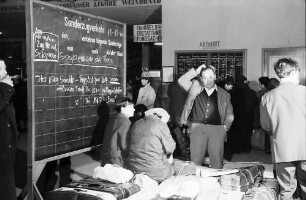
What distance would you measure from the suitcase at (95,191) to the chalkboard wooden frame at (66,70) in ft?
1.02

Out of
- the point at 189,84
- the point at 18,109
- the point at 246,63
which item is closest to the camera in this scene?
the point at 189,84

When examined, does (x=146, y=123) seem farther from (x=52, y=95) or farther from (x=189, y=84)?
(x=189, y=84)

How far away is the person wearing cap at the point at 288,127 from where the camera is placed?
3.96 m

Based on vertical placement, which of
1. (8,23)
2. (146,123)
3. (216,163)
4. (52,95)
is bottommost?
(216,163)

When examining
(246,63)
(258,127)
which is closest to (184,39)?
(246,63)

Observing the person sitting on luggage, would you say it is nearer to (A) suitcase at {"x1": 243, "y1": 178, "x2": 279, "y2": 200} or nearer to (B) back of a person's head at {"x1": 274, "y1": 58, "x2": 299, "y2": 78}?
(A) suitcase at {"x1": 243, "y1": 178, "x2": 279, "y2": 200}

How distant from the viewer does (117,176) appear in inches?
159

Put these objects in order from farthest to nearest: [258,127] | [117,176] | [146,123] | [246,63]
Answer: [246,63] < [258,127] < [146,123] < [117,176]

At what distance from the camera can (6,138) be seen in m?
4.05

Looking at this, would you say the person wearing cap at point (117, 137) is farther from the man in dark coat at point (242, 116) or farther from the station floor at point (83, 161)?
the man in dark coat at point (242, 116)

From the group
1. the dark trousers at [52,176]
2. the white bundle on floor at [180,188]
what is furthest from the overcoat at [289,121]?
the dark trousers at [52,176]

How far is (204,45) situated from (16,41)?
10299mm

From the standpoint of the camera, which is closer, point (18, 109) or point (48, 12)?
point (48, 12)

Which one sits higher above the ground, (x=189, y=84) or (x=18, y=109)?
(x=189, y=84)
